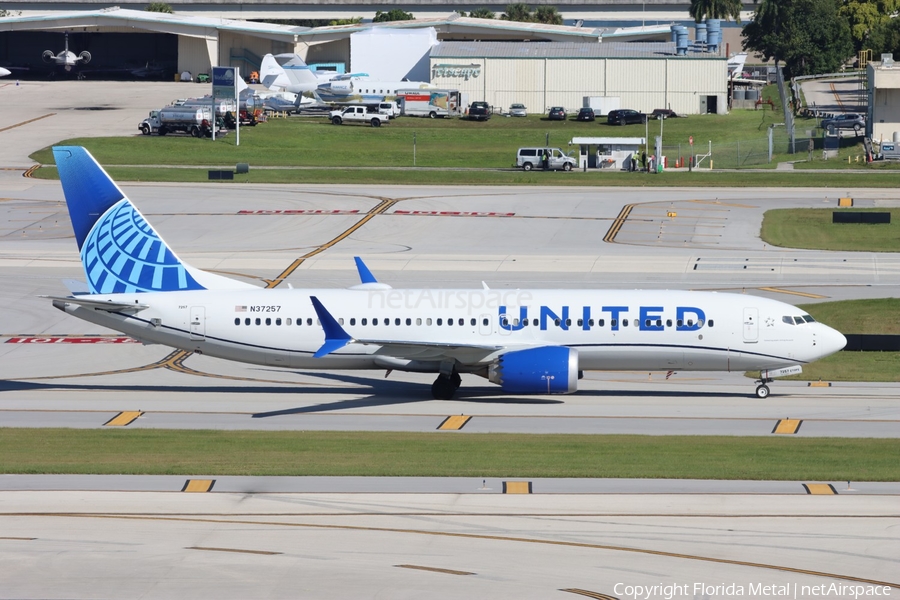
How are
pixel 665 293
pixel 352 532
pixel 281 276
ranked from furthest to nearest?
pixel 281 276 < pixel 665 293 < pixel 352 532

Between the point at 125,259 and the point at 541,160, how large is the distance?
235 feet

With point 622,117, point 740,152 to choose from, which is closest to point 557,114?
point 622,117

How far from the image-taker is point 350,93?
476 ft

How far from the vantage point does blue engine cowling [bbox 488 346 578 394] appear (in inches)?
1614

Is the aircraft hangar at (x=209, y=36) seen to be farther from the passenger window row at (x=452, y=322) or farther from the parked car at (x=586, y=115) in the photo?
the passenger window row at (x=452, y=322)

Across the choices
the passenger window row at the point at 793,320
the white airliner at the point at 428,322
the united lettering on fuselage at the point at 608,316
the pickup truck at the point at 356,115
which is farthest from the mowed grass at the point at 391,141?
the passenger window row at the point at 793,320

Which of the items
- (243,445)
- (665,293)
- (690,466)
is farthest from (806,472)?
(243,445)

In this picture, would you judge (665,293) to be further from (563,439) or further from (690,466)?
(690,466)

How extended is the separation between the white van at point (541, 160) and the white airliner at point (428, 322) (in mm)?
68639

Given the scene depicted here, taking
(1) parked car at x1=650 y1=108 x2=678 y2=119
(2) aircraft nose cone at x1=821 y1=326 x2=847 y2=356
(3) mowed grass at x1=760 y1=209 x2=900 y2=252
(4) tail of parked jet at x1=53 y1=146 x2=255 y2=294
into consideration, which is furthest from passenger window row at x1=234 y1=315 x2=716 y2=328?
(1) parked car at x1=650 y1=108 x2=678 y2=119

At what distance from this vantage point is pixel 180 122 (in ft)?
405

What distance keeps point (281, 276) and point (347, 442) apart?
102 ft

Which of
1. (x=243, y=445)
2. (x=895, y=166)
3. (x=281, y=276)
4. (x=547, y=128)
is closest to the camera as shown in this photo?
(x=243, y=445)

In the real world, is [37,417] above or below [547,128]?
below
